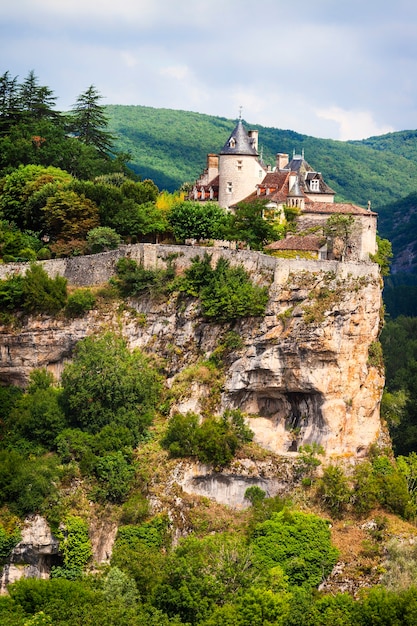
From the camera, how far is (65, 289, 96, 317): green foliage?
57531 millimetres

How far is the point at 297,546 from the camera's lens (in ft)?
163

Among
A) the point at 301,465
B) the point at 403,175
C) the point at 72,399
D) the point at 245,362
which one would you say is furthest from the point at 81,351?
the point at 403,175

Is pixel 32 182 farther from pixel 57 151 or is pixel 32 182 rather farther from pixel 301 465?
pixel 301 465

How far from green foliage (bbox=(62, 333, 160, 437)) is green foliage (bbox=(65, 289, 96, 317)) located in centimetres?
225

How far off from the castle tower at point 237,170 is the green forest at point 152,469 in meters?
2.49

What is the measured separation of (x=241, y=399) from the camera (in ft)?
183

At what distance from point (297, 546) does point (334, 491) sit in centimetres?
408

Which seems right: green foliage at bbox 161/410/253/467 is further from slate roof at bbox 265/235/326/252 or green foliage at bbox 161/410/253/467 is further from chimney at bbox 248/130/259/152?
chimney at bbox 248/130/259/152

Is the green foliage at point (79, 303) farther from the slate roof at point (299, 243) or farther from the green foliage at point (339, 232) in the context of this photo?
the green foliage at point (339, 232)

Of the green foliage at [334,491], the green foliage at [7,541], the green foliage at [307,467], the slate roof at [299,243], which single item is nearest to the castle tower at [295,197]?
the slate roof at [299,243]

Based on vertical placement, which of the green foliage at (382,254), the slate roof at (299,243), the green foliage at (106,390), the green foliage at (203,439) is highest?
the slate roof at (299,243)

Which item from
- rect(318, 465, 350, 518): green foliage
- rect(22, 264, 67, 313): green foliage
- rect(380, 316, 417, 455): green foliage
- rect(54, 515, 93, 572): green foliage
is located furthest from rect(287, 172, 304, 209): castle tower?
rect(54, 515, 93, 572): green foliage

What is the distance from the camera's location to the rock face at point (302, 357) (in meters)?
54.4

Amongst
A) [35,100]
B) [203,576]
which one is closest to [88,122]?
[35,100]
